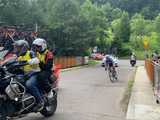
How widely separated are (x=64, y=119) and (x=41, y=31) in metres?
35.6

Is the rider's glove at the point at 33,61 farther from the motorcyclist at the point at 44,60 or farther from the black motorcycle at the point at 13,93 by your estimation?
the motorcyclist at the point at 44,60

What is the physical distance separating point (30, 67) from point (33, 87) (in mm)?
523

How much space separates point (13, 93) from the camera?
895 centimetres

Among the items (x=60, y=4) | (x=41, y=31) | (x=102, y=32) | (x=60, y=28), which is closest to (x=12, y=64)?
(x=41, y=31)

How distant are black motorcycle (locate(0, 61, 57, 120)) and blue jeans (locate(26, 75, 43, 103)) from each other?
Answer: 3.3 inches

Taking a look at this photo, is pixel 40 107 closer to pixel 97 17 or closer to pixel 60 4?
pixel 60 4

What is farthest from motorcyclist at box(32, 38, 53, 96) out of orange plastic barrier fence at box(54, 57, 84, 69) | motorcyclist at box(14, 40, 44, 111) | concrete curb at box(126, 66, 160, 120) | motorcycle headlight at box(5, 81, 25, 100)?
orange plastic barrier fence at box(54, 57, 84, 69)

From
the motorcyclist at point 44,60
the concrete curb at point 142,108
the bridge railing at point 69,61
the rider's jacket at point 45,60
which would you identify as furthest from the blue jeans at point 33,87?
the bridge railing at point 69,61

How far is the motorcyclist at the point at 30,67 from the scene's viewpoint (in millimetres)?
9695

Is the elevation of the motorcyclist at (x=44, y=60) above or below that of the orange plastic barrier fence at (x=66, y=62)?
above

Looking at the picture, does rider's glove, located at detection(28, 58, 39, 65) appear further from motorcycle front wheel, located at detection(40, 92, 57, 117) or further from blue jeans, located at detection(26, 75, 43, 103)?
motorcycle front wheel, located at detection(40, 92, 57, 117)

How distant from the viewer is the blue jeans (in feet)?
31.8

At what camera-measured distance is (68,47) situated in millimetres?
49938

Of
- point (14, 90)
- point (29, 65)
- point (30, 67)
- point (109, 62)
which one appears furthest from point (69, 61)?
point (14, 90)
